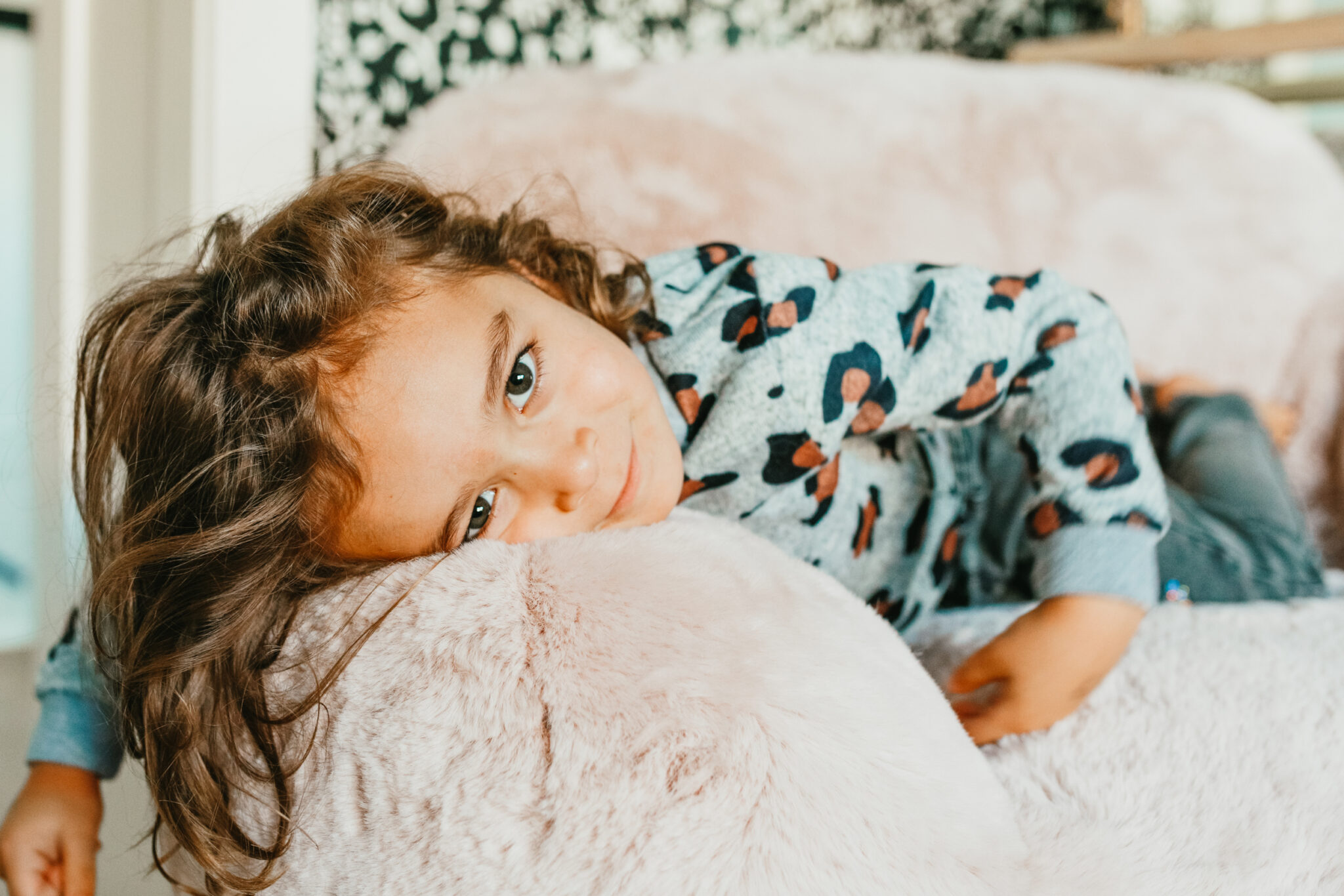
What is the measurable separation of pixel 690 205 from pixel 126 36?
29.0 inches

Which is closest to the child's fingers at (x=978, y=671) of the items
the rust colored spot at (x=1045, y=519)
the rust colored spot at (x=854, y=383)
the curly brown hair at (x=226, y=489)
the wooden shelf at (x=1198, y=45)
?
the rust colored spot at (x=1045, y=519)

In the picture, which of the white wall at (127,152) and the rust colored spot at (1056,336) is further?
the white wall at (127,152)

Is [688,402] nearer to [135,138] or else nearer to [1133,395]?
[1133,395]

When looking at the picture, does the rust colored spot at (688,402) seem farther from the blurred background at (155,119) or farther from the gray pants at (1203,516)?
the blurred background at (155,119)

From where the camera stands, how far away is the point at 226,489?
1.83 ft

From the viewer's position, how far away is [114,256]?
1146 mm

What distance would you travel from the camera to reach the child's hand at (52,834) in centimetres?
61

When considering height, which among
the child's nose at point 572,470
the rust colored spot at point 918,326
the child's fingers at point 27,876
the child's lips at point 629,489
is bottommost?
the child's fingers at point 27,876

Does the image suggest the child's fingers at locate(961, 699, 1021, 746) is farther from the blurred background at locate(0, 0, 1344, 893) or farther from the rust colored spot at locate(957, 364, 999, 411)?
the blurred background at locate(0, 0, 1344, 893)

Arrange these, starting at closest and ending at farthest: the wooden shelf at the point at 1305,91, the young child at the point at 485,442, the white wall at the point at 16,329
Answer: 1. the young child at the point at 485,442
2. the white wall at the point at 16,329
3. the wooden shelf at the point at 1305,91

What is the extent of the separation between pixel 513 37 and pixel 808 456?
888 millimetres

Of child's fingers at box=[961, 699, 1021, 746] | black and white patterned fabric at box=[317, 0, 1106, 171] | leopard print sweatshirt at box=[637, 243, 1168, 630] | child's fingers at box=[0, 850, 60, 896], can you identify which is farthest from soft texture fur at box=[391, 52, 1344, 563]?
child's fingers at box=[0, 850, 60, 896]

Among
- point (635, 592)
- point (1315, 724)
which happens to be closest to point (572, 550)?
point (635, 592)

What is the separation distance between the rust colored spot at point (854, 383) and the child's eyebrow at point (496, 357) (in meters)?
0.27
